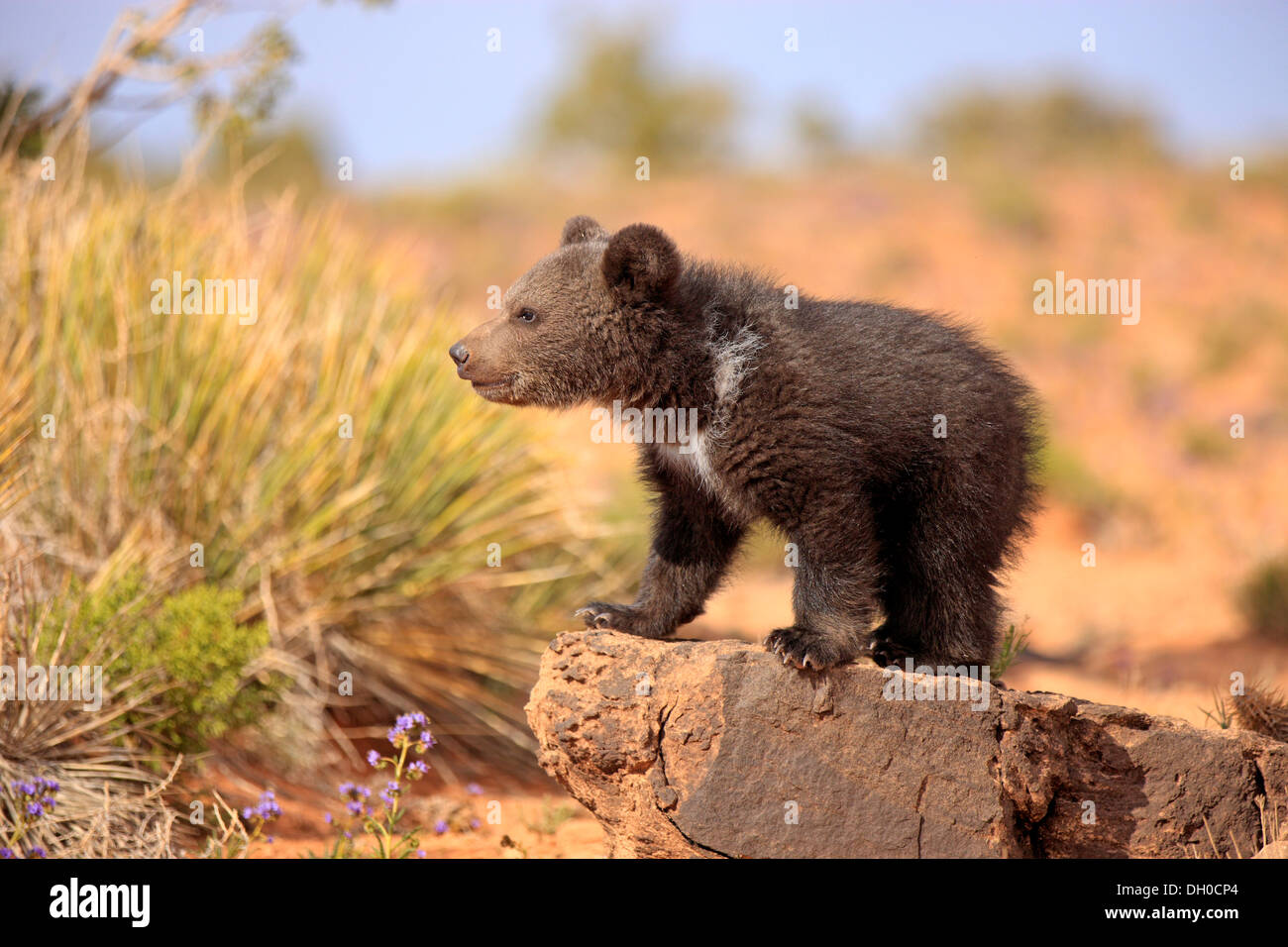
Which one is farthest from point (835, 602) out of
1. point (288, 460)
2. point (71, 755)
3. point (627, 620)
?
point (288, 460)

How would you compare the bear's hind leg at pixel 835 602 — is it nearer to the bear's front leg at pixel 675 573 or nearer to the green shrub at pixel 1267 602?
the bear's front leg at pixel 675 573

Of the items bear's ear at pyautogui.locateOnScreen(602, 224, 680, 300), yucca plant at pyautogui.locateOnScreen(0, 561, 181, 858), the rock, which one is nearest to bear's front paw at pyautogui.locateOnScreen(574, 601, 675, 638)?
the rock

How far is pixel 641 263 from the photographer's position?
4.69m

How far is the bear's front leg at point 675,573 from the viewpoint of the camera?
502 cm

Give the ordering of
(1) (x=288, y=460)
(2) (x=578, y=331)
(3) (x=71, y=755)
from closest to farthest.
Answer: (2) (x=578, y=331)
(3) (x=71, y=755)
(1) (x=288, y=460)

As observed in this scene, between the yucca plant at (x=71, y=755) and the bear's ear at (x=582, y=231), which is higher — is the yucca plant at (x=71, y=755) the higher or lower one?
the lower one

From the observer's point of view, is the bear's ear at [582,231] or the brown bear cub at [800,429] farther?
the bear's ear at [582,231]

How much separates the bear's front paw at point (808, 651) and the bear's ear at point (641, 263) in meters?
1.47

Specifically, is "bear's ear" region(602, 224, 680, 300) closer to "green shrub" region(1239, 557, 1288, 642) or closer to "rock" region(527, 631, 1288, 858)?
"rock" region(527, 631, 1288, 858)

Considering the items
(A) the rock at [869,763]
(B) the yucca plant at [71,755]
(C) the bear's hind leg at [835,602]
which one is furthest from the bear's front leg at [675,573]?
(B) the yucca plant at [71,755]

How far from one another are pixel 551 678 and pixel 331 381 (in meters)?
3.50

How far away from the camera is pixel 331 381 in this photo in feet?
24.6

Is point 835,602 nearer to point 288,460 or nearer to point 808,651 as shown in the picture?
point 808,651

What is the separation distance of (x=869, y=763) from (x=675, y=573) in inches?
45.6
